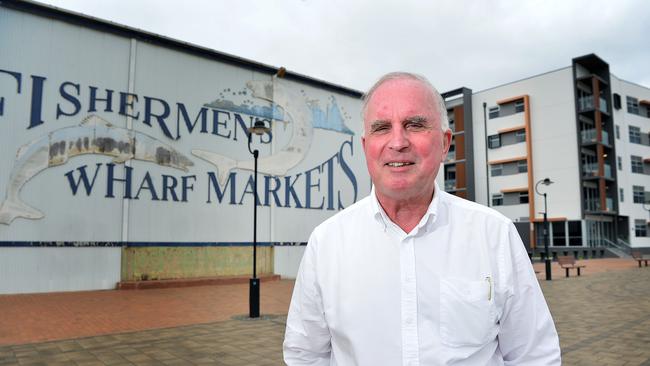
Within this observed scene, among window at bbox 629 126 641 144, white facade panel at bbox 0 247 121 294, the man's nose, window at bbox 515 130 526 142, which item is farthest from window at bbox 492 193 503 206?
the man's nose

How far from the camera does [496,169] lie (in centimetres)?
4172

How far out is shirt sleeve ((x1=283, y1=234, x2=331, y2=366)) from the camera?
186 cm

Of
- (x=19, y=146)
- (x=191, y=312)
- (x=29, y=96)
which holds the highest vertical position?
(x=29, y=96)

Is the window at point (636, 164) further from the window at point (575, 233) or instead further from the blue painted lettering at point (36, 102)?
the blue painted lettering at point (36, 102)

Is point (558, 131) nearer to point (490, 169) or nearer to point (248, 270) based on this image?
point (490, 169)

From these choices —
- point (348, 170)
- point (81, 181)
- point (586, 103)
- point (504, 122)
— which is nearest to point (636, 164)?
point (586, 103)

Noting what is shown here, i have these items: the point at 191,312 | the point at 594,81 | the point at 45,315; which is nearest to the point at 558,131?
the point at 594,81

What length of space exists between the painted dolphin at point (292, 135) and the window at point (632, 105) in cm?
3516

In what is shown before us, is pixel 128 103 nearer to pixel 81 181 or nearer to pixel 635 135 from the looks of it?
pixel 81 181

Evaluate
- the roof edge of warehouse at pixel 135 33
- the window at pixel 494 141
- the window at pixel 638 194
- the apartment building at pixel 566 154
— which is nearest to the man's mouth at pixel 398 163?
the roof edge of warehouse at pixel 135 33

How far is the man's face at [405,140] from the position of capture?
1711 millimetres

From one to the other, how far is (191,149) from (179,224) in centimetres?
276

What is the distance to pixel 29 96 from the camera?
13.5m

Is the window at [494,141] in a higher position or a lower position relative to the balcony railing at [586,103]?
lower
